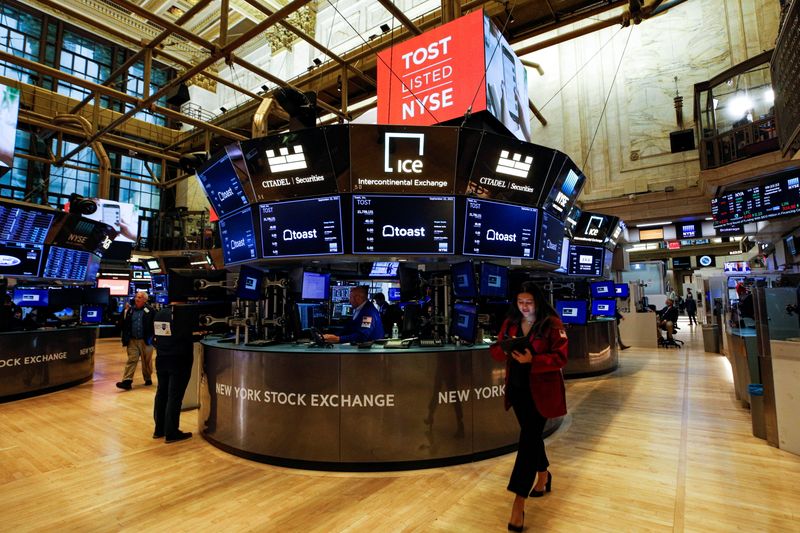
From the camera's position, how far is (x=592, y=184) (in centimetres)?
1153

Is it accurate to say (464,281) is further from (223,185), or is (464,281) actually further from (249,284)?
(223,185)

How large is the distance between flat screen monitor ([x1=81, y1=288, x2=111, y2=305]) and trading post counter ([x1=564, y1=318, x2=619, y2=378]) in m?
9.26

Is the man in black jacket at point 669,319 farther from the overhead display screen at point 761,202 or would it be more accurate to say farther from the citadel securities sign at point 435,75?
the citadel securities sign at point 435,75

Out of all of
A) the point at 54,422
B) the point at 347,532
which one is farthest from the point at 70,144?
the point at 347,532

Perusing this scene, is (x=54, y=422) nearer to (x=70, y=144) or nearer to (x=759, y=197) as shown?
(x=759, y=197)

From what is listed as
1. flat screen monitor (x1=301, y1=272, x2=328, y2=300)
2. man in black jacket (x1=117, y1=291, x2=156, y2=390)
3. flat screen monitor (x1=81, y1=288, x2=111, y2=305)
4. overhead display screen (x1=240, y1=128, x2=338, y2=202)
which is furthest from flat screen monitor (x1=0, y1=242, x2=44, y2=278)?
flat screen monitor (x1=301, y1=272, x2=328, y2=300)

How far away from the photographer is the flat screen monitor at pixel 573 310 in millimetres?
6527

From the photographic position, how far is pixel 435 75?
5.70 m

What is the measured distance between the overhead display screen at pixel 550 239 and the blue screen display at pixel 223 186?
3271 mm

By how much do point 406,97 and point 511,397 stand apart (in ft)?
15.1

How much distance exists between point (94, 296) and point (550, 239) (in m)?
8.74

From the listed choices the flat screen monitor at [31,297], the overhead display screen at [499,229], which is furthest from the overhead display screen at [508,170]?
the flat screen monitor at [31,297]

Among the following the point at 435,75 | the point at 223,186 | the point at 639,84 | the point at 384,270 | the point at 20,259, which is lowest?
the point at 384,270

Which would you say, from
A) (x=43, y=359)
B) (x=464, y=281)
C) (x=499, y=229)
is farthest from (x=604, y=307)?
(x=43, y=359)
